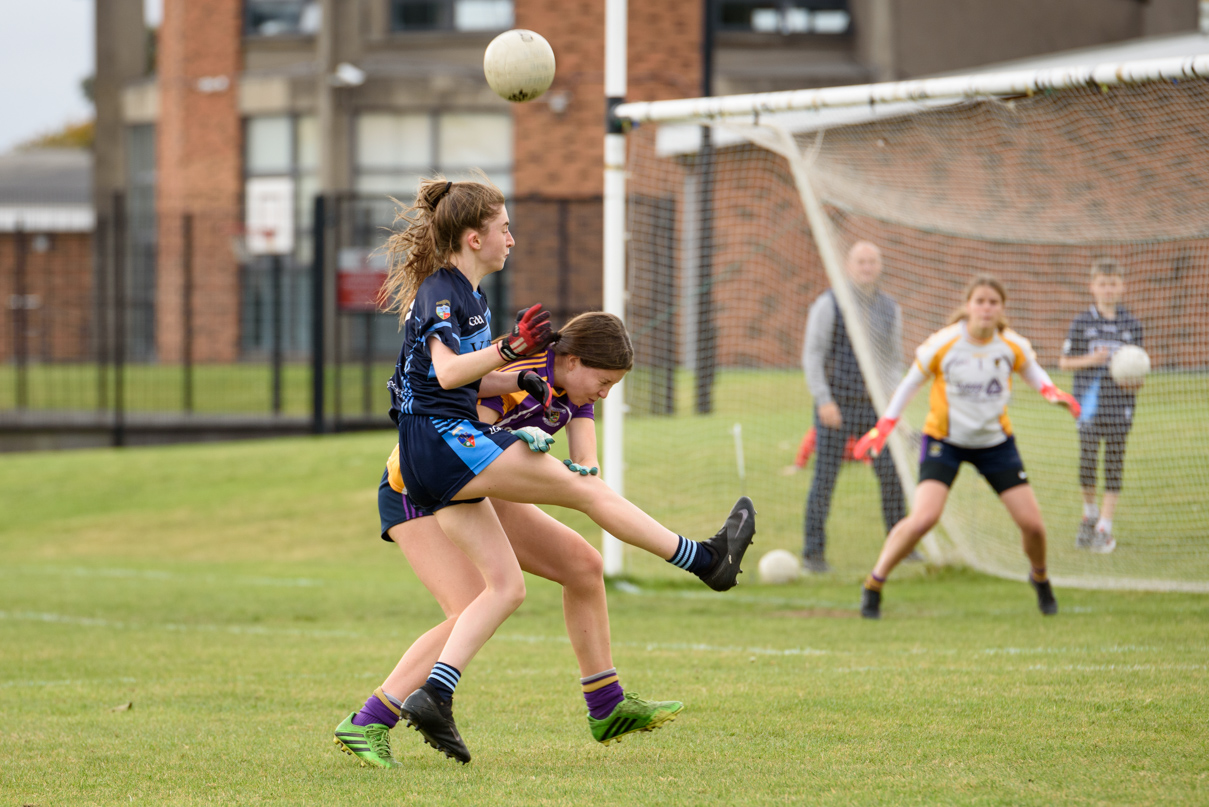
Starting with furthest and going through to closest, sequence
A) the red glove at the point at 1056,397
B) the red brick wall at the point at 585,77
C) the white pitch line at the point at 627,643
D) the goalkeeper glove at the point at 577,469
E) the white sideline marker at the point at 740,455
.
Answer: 1. the red brick wall at the point at 585,77
2. the white sideline marker at the point at 740,455
3. the red glove at the point at 1056,397
4. the white pitch line at the point at 627,643
5. the goalkeeper glove at the point at 577,469

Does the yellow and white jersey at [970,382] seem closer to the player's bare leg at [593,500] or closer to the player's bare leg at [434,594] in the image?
the player's bare leg at [593,500]

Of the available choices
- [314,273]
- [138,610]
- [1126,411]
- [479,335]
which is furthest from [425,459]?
[314,273]

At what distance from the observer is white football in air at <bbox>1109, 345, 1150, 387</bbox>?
9.01 metres

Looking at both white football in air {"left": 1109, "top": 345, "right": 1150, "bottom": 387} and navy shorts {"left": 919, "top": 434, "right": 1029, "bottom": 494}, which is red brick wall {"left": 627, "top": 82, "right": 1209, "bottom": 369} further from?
navy shorts {"left": 919, "top": 434, "right": 1029, "bottom": 494}

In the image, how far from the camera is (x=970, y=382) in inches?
290

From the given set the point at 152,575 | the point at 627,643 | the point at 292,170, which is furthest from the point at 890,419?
the point at 292,170

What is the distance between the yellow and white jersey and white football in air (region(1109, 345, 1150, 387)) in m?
1.92

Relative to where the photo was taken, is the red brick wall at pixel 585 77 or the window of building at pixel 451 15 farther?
the window of building at pixel 451 15

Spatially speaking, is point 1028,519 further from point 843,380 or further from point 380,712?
point 380,712

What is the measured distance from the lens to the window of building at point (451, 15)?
2606cm

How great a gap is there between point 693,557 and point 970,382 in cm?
371

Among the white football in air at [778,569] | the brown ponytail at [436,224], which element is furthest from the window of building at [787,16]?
the brown ponytail at [436,224]

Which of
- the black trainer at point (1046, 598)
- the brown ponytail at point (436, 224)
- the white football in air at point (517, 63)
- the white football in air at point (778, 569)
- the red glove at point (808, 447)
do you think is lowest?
the white football in air at point (778, 569)

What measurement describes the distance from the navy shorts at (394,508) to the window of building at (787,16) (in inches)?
964
